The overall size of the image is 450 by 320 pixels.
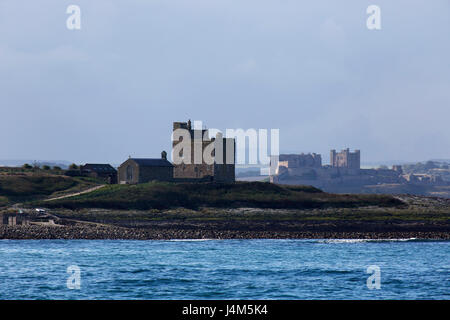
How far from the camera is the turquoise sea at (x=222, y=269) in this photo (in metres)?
43.2

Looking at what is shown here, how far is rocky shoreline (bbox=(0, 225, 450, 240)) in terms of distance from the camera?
8131cm

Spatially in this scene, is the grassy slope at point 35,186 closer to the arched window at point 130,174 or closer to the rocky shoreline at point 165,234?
the arched window at point 130,174

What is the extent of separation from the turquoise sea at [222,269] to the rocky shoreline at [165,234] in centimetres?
378

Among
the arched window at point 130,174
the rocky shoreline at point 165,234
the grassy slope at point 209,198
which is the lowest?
the rocky shoreline at point 165,234

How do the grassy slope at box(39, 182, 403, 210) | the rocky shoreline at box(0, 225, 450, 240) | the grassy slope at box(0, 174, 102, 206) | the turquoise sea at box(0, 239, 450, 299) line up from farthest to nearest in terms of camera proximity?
1. the grassy slope at box(0, 174, 102, 206)
2. the grassy slope at box(39, 182, 403, 210)
3. the rocky shoreline at box(0, 225, 450, 240)
4. the turquoise sea at box(0, 239, 450, 299)

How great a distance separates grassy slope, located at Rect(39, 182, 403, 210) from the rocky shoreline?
15.9m

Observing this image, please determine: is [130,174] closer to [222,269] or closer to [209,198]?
[209,198]

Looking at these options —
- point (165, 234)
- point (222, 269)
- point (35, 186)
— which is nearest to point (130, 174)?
point (35, 186)

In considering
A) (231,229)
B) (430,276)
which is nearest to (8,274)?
(430,276)

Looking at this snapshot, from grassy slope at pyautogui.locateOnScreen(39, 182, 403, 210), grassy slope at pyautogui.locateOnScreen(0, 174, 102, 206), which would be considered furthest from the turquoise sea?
grassy slope at pyautogui.locateOnScreen(0, 174, 102, 206)

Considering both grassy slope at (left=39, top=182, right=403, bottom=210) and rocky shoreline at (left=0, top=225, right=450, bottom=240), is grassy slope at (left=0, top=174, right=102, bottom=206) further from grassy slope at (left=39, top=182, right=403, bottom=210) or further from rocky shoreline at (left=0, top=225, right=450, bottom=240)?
rocky shoreline at (left=0, top=225, right=450, bottom=240)

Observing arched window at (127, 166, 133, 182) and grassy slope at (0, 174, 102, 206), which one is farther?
arched window at (127, 166, 133, 182)

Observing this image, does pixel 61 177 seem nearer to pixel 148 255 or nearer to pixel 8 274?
pixel 148 255

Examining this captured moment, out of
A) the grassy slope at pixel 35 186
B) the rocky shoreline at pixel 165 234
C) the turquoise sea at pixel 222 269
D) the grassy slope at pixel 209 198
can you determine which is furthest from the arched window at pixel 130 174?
the turquoise sea at pixel 222 269
